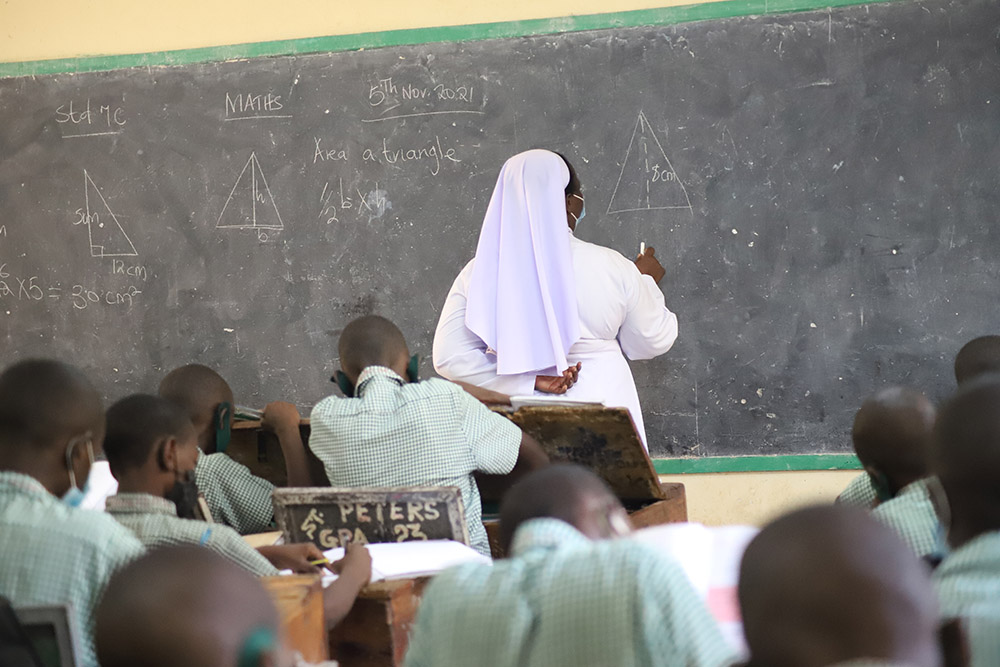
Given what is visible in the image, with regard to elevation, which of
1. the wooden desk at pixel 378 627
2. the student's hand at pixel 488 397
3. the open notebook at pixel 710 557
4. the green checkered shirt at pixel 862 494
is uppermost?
the student's hand at pixel 488 397

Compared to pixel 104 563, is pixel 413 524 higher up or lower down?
lower down

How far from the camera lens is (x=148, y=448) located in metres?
1.94

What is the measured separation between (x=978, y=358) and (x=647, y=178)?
66.9 inches

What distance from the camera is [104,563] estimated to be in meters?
1.53

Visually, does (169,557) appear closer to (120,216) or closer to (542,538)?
(542,538)

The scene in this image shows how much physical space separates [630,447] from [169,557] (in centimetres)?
169

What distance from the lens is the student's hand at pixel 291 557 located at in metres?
1.98

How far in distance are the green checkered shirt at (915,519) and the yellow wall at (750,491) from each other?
2.47 m

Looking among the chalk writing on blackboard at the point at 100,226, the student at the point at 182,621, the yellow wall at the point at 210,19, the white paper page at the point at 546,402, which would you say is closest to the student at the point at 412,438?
the white paper page at the point at 546,402

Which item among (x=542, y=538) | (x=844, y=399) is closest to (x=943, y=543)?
(x=542, y=538)

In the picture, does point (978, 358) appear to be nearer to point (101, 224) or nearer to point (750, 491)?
point (750, 491)

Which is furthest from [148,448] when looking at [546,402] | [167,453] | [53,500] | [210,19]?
[210,19]

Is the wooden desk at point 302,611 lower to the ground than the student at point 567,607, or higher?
lower

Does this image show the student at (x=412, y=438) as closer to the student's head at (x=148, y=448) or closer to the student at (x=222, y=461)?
the student at (x=222, y=461)
